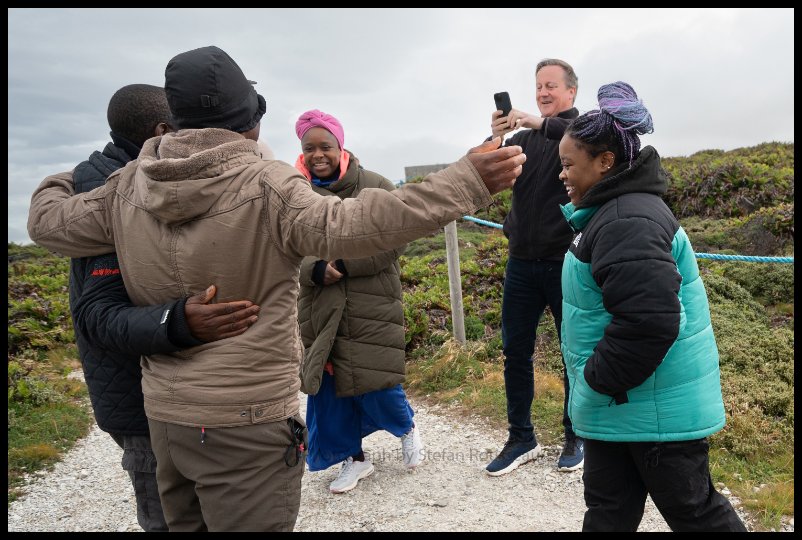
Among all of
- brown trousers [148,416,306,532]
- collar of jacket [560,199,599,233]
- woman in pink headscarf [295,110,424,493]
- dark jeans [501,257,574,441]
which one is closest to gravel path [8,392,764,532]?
woman in pink headscarf [295,110,424,493]

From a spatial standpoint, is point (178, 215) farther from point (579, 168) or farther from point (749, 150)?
point (749, 150)

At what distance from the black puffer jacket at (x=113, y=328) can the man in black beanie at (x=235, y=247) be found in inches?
3.8

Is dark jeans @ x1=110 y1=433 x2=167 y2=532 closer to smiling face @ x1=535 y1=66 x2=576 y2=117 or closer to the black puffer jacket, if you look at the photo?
the black puffer jacket

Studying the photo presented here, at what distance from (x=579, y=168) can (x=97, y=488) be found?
13.5 ft

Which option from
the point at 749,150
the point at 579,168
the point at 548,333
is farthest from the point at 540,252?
the point at 749,150

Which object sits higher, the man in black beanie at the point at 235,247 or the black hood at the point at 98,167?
the black hood at the point at 98,167

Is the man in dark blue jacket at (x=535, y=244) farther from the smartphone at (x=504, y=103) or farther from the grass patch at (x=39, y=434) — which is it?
the grass patch at (x=39, y=434)

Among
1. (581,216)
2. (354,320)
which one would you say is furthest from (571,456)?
(581,216)

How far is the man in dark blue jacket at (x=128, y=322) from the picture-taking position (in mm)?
2133

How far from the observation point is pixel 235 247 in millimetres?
2104

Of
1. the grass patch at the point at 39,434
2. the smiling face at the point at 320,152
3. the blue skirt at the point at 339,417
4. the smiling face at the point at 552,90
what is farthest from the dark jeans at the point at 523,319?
the grass patch at the point at 39,434

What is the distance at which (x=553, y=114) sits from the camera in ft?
13.3

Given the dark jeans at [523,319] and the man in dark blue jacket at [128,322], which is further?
the dark jeans at [523,319]

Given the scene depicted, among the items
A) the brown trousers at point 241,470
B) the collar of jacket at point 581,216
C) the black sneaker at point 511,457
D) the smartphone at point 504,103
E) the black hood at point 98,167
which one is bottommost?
the black sneaker at point 511,457
